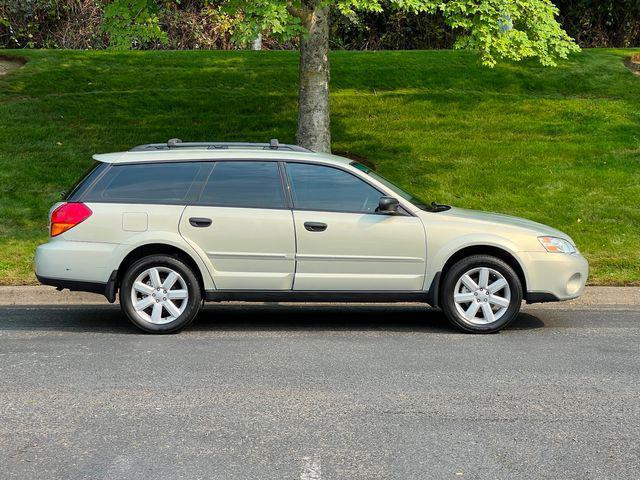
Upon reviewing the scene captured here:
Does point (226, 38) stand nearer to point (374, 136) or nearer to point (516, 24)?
point (374, 136)

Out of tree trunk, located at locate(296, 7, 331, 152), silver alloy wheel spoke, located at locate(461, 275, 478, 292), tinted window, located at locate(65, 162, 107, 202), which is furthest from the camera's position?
tree trunk, located at locate(296, 7, 331, 152)

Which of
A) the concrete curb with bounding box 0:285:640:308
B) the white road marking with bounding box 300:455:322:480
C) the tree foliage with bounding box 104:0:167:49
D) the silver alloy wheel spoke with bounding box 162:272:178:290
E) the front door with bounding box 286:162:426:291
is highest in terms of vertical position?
the tree foliage with bounding box 104:0:167:49

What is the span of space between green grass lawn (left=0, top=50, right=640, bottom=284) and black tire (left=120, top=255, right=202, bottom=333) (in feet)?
Answer: 8.70

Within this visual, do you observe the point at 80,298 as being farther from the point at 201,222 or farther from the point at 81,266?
the point at 201,222

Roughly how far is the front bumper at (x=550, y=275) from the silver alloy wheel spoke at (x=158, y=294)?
3015 mm

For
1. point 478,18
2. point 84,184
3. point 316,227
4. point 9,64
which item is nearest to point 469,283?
point 316,227

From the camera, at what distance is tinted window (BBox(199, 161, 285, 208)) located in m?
8.47

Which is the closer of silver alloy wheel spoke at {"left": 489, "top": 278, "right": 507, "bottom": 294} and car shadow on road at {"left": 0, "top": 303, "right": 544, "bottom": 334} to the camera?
silver alloy wheel spoke at {"left": 489, "top": 278, "right": 507, "bottom": 294}

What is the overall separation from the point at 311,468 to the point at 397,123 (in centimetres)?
1275

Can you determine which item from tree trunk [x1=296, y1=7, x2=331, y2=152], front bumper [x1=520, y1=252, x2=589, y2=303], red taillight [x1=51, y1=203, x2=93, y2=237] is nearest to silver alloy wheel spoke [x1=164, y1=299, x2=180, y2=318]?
red taillight [x1=51, y1=203, x2=93, y2=237]

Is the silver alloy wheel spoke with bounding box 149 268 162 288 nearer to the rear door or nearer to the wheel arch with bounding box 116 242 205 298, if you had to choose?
the wheel arch with bounding box 116 242 205 298

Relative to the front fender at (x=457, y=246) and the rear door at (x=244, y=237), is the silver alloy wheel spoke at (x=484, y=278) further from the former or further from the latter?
the rear door at (x=244, y=237)

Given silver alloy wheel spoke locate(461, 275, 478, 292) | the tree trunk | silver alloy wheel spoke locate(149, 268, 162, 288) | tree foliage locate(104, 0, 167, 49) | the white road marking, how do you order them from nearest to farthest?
the white road marking → silver alloy wheel spoke locate(149, 268, 162, 288) → silver alloy wheel spoke locate(461, 275, 478, 292) → tree foliage locate(104, 0, 167, 49) → the tree trunk

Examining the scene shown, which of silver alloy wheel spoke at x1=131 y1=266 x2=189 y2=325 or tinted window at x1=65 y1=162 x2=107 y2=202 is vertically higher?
tinted window at x1=65 y1=162 x2=107 y2=202
